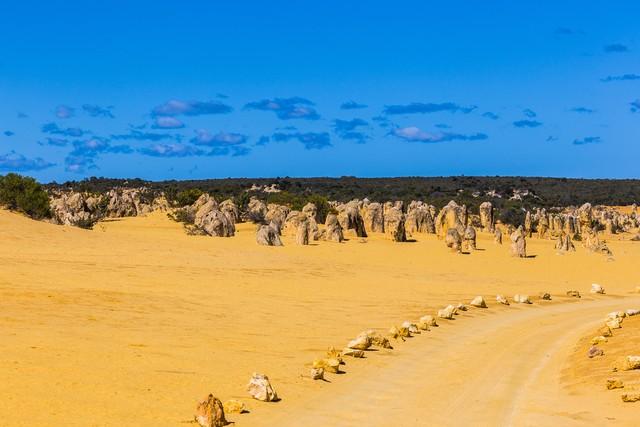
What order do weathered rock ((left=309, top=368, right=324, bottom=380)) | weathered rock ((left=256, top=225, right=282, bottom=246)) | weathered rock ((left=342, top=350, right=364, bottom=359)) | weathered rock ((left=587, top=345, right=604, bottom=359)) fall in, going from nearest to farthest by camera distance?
1. weathered rock ((left=309, top=368, right=324, bottom=380))
2. weathered rock ((left=587, top=345, right=604, bottom=359))
3. weathered rock ((left=342, top=350, right=364, bottom=359))
4. weathered rock ((left=256, top=225, right=282, bottom=246))

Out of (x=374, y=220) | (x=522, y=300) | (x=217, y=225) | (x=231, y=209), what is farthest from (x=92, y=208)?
(x=522, y=300)

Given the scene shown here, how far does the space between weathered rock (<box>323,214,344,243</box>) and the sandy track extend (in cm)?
2397

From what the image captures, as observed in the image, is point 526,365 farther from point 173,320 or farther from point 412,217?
point 412,217

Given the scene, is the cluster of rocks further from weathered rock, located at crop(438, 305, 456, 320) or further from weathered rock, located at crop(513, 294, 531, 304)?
weathered rock, located at crop(438, 305, 456, 320)

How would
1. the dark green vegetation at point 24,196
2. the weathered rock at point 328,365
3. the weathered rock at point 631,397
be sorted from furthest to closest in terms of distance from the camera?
the dark green vegetation at point 24,196
the weathered rock at point 328,365
the weathered rock at point 631,397

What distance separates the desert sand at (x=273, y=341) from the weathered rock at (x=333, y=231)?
1022 centimetres

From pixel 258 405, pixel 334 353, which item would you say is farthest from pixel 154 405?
pixel 334 353

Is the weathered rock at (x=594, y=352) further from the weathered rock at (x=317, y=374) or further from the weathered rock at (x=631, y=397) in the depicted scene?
the weathered rock at (x=317, y=374)

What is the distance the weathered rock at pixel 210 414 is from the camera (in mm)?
8383

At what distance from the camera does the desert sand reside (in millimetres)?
9383

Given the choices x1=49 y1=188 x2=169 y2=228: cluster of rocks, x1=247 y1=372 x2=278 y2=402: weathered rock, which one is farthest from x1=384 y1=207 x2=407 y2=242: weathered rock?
x1=247 y1=372 x2=278 y2=402: weathered rock

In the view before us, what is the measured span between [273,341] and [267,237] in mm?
23332

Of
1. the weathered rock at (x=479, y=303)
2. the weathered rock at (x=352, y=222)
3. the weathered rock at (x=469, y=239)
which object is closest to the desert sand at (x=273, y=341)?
the weathered rock at (x=479, y=303)

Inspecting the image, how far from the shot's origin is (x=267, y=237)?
37.9 meters
